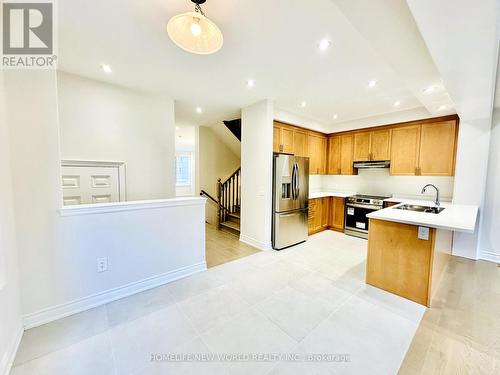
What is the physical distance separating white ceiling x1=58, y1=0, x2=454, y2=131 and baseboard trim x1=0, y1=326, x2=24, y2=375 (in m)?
2.57

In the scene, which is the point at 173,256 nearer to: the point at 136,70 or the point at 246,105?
the point at 136,70

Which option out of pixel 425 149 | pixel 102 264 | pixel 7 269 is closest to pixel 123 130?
pixel 102 264

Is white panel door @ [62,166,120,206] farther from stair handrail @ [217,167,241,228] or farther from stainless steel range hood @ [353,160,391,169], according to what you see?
stainless steel range hood @ [353,160,391,169]

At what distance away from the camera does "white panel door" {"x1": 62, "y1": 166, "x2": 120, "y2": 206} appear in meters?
2.84

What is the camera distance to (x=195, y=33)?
1.45 meters

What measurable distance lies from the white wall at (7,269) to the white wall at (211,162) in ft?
13.3

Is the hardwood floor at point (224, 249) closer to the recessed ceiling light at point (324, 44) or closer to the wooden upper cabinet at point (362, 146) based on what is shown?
the recessed ceiling light at point (324, 44)

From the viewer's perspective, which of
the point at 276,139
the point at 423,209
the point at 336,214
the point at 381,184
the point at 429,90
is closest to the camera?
the point at 429,90

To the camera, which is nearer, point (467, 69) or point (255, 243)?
point (467, 69)

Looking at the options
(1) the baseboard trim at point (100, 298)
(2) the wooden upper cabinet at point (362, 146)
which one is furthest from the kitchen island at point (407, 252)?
(2) the wooden upper cabinet at point (362, 146)

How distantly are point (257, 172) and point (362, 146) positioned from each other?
2.73 m

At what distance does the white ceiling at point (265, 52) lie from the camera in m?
1.56

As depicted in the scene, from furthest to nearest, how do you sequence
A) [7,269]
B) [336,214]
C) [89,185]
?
[336,214] → [89,185] → [7,269]

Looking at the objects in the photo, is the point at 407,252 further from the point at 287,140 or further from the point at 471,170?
the point at 287,140
